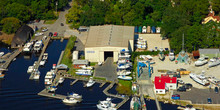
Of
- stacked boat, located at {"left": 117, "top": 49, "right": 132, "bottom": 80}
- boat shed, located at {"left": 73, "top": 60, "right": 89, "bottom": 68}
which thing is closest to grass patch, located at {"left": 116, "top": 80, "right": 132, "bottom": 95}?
stacked boat, located at {"left": 117, "top": 49, "right": 132, "bottom": 80}

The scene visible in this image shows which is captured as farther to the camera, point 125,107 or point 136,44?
point 136,44

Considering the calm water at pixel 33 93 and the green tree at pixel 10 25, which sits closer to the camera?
the calm water at pixel 33 93

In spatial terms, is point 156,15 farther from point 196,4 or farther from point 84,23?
point 84,23

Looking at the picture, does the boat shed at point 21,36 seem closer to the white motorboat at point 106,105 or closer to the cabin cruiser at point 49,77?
the cabin cruiser at point 49,77

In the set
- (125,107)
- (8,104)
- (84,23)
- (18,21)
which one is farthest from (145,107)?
(18,21)

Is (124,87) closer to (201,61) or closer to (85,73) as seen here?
(85,73)

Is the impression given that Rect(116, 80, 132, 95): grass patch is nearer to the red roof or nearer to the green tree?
the red roof

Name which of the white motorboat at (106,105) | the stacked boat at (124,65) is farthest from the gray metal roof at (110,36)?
the white motorboat at (106,105)
